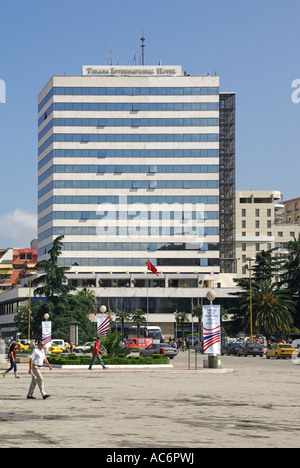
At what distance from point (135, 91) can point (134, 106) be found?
95.3 inches

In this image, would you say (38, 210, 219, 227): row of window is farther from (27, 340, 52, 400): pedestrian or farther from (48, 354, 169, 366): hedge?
(27, 340, 52, 400): pedestrian

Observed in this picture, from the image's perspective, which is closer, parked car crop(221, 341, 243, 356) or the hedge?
the hedge

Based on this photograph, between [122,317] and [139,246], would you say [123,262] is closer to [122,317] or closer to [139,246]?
[139,246]

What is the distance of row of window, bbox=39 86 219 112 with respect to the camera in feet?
385

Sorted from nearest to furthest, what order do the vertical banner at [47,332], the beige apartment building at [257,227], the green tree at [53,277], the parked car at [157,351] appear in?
1. the vertical banner at [47,332]
2. the parked car at [157,351]
3. the green tree at [53,277]
4. the beige apartment building at [257,227]

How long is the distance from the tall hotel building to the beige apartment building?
63871 millimetres

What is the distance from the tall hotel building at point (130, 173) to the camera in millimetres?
116938

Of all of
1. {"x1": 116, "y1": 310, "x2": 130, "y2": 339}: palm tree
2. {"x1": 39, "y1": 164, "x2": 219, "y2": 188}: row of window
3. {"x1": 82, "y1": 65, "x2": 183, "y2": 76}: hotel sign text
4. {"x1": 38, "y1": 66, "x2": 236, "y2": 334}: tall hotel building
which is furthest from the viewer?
{"x1": 82, "y1": 65, "x2": 183, "y2": 76}: hotel sign text

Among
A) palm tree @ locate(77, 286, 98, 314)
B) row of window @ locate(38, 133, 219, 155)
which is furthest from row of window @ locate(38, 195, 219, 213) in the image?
palm tree @ locate(77, 286, 98, 314)

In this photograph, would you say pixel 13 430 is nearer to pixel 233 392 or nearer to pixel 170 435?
pixel 170 435

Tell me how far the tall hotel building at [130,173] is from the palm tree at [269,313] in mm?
19789

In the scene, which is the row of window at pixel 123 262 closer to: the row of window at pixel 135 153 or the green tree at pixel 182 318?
the green tree at pixel 182 318

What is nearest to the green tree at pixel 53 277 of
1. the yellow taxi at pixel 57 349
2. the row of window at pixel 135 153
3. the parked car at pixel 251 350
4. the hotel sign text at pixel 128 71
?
the yellow taxi at pixel 57 349
